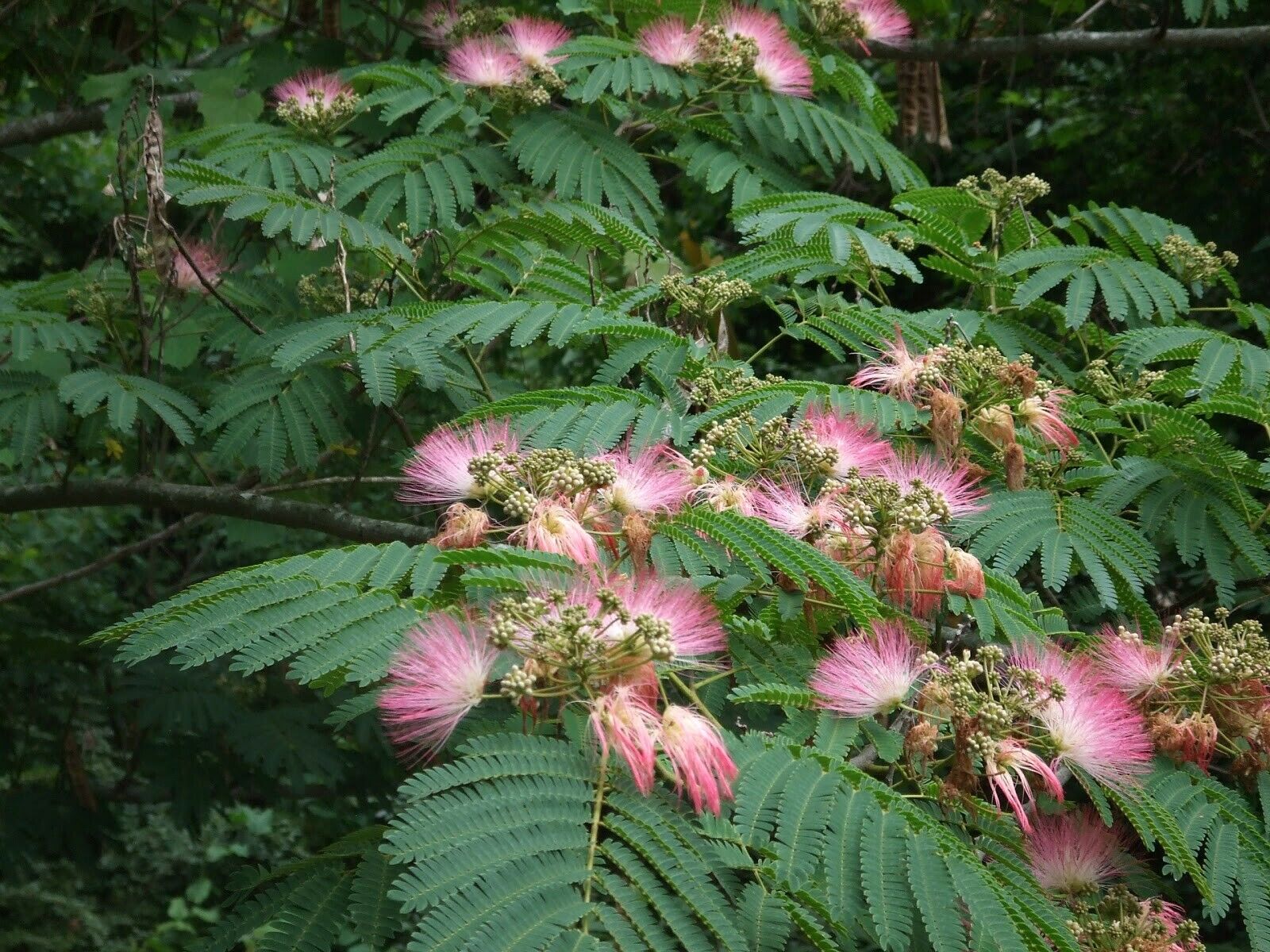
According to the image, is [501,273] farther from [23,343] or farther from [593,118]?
[23,343]

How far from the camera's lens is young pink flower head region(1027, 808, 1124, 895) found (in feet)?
8.89

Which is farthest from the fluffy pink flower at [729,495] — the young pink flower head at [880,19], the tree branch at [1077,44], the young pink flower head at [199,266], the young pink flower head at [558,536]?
the tree branch at [1077,44]

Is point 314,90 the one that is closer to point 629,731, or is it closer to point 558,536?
point 558,536

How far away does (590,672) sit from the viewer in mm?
2072

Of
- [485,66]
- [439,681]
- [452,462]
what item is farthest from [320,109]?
[439,681]

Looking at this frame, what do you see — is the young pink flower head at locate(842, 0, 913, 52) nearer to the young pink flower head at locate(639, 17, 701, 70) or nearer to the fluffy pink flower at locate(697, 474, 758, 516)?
the young pink flower head at locate(639, 17, 701, 70)

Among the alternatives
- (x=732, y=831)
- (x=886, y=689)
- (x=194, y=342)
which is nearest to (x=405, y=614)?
(x=732, y=831)

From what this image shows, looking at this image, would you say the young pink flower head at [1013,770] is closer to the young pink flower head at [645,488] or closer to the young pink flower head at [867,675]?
the young pink flower head at [867,675]

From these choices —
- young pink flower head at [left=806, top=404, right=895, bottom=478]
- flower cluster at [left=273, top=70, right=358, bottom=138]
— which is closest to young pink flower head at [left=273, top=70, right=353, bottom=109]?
flower cluster at [left=273, top=70, right=358, bottom=138]

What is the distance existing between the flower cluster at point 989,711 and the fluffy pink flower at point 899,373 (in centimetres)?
86

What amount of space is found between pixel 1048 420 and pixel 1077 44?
3808 millimetres

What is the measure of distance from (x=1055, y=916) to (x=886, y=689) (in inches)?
18.5

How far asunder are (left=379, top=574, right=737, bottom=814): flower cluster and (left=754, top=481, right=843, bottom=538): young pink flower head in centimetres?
50

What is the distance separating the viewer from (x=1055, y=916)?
7.50 ft
